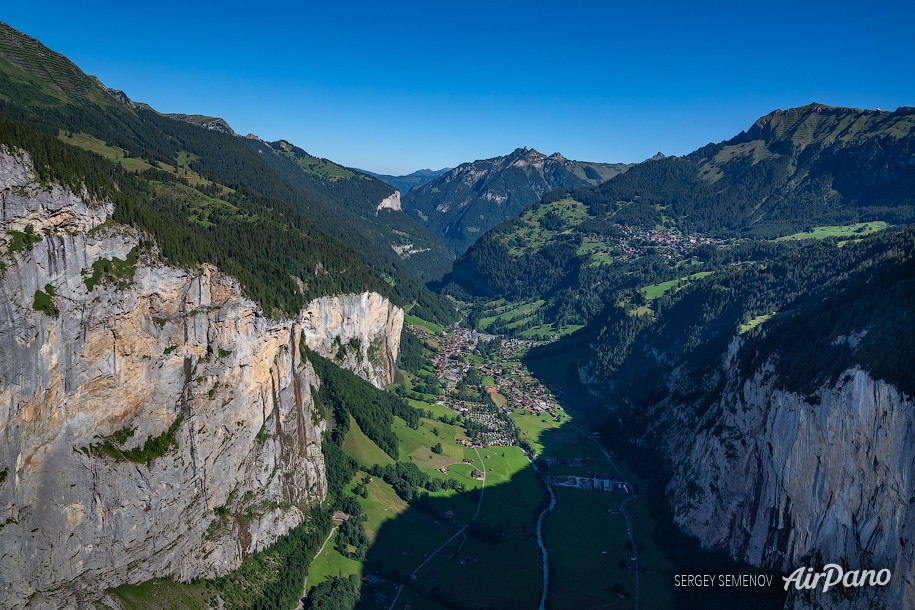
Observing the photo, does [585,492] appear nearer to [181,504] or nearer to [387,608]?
[387,608]

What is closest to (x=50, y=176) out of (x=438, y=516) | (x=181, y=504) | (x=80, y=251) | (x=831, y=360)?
(x=80, y=251)

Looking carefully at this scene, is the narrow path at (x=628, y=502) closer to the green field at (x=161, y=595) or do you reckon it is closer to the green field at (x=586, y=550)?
the green field at (x=586, y=550)

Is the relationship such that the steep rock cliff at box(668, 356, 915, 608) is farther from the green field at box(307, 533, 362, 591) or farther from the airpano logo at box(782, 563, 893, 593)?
the green field at box(307, 533, 362, 591)

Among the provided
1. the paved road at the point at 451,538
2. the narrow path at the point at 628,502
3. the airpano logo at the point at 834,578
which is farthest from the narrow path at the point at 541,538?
the airpano logo at the point at 834,578

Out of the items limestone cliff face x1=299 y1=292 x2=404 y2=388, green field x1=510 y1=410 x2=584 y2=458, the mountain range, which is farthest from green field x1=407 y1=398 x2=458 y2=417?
green field x1=510 y1=410 x2=584 y2=458

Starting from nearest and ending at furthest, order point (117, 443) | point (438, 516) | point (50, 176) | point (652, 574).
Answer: point (50, 176), point (117, 443), point (652, 574), point (438, 516)

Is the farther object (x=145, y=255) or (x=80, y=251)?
(x=145, y=255)
